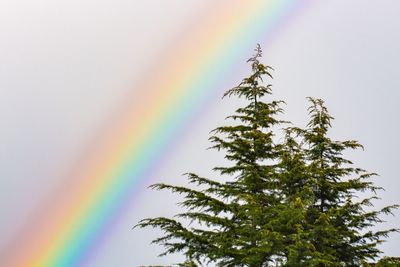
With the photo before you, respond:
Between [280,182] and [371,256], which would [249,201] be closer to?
[280,182]

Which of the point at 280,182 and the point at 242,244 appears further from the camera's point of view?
the point at 280,182

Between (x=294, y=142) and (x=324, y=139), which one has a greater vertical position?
(x=324, y=139)

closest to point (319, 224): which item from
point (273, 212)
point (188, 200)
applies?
point (273, 212)

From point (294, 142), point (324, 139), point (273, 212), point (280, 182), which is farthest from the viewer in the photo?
point (324, 139)

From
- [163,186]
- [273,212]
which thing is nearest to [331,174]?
[273,212]

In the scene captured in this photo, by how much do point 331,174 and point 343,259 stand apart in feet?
8.02

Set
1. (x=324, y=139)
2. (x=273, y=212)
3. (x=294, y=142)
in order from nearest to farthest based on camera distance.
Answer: (x=273, y=212) → (x=294, y=142) → (x=324, y=139)

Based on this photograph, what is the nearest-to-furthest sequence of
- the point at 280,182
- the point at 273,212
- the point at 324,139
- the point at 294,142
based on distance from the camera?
1. the point at 273,212
2. the point at 280,182
3. the point at 294,142
4. the point at 324,139

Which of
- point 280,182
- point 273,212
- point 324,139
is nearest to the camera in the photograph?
point 273,212

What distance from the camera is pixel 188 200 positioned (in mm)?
13047

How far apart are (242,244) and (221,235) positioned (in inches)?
24.7

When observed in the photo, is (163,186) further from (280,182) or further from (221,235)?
(280,182)

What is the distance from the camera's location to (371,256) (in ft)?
44.1

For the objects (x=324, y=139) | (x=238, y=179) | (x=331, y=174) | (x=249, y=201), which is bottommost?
(x=249, y=201)
